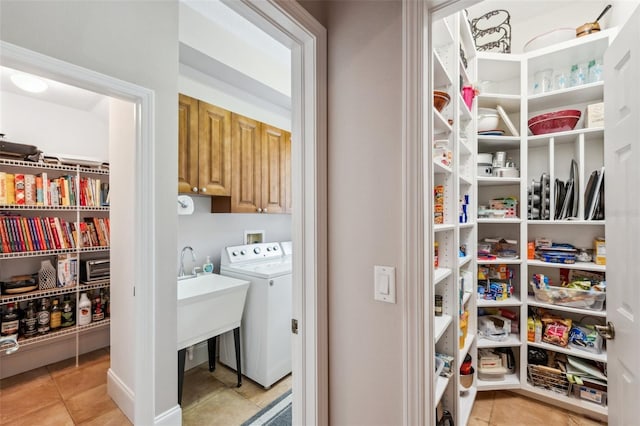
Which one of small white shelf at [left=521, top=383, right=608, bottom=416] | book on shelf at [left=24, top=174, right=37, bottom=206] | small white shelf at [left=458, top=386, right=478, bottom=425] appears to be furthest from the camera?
book on shelf at [left=24, top=174, right=37, bottom=206]

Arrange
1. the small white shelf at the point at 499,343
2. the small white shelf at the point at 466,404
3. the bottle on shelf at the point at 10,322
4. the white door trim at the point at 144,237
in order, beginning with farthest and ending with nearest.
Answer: the bottle on shelf at the point at 10,322 → the small white shelf at the point at 499,343 → the small white shelf at the point at 466,404 → the white door trim at the point at 144,237

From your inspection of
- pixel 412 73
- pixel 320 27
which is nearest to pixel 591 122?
pixel 412 73

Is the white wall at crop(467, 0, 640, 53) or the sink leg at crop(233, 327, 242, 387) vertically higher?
the white wall at crop(467, 0, 640, 53)

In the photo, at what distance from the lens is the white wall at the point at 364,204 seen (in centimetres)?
93

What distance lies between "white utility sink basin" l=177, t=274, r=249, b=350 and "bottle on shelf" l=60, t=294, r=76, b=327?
4.40 ft

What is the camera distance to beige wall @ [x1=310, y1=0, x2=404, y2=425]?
36.8 inches

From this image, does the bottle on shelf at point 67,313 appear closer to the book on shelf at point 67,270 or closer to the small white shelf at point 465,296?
the book on shelf at point 67,270

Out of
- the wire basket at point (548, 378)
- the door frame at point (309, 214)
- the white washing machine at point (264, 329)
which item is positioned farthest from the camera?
the white washing machine at point (264, 329)

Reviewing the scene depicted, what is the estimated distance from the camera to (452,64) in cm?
158

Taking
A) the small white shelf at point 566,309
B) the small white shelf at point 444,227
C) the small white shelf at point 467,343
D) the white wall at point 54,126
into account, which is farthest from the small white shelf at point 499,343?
the white wall at point 54,126

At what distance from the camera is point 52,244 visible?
103 inches

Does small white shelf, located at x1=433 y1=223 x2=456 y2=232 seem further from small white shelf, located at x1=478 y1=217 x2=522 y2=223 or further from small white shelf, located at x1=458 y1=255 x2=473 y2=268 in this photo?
small white shelf, located at x1=478 y1=217 x2=522 y2=223

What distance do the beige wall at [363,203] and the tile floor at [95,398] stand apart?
1.27m

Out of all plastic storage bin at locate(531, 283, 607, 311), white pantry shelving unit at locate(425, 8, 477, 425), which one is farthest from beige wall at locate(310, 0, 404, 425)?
plastic storage bin at locate(531, 283, 607, 311)
